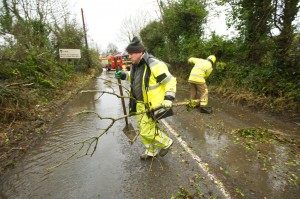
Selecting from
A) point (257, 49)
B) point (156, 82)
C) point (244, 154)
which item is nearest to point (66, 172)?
point (156, 82)

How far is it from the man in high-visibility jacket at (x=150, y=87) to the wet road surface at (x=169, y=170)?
476 millimetres

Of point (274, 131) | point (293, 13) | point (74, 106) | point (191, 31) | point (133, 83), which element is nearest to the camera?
point (133, 83)

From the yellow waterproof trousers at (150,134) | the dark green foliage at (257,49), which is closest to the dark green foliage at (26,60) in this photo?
the yellow waterproof trousers at (150,134)

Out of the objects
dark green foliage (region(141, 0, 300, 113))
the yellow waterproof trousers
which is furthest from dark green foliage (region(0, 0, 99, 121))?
dark green foliage (region(141, 0, 300, 113))

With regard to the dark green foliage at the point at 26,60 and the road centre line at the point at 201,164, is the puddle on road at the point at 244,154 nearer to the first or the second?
the road centre line at the point at 201,164

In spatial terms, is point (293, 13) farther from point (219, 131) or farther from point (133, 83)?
point (133, 83)

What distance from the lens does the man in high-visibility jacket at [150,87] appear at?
3.14 metres

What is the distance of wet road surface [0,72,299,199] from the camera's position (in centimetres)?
283

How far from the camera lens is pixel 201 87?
6.40 m

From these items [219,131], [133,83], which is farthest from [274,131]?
[133,83]

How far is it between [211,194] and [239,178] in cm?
61

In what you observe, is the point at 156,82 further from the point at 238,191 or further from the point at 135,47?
the point at 238,191

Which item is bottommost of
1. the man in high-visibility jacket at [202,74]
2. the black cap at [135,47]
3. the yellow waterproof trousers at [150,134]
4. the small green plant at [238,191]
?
the small green plant at [238,191]

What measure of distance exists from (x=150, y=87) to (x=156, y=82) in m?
0.12
